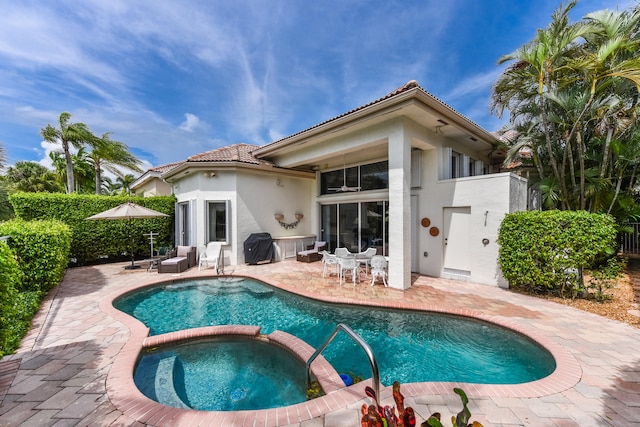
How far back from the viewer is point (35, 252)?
7125mm

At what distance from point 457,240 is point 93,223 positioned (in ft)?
55.2

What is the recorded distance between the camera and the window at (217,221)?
12.4m

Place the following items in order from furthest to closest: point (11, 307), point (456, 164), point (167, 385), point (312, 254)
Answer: point (312, 254)
point (456, 164)
point (11, 307)
point (167, 385)

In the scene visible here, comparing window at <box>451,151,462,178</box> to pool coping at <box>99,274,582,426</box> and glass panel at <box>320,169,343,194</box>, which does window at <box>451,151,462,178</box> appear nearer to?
glass panel at <box>320,169,343,194</box>

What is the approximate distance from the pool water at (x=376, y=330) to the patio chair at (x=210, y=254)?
2.25 m

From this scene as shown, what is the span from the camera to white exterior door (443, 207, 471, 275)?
30.5 feet

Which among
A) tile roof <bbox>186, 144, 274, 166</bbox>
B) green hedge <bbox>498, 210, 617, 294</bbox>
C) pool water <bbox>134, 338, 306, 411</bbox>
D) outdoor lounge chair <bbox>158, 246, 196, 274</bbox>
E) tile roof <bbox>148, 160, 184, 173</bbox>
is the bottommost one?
pool water <bbox>134, 338, 306, 411</bbox>

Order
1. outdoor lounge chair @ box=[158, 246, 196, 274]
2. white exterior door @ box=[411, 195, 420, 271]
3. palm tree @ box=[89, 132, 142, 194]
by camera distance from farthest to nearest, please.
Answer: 1. palm tree @ box=[89, 132, 142, 194]
2. outdoor lounge chair @ box=[158, 246, 196, 274]
3. white exterior door @ box=[411, 195, 420, 271]

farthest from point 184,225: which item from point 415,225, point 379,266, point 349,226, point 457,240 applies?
point 457,240

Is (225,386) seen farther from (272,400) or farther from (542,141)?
(542,141)

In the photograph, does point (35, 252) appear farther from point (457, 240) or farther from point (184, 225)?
point (457, 240)

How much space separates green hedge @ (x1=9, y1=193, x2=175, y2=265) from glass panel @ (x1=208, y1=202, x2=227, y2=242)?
11.3ft

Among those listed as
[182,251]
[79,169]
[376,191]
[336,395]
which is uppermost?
[79,169]

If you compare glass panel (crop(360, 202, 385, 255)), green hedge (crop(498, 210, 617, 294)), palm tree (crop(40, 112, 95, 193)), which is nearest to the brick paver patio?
green hedge (crop(498, 210, 617, 294))
